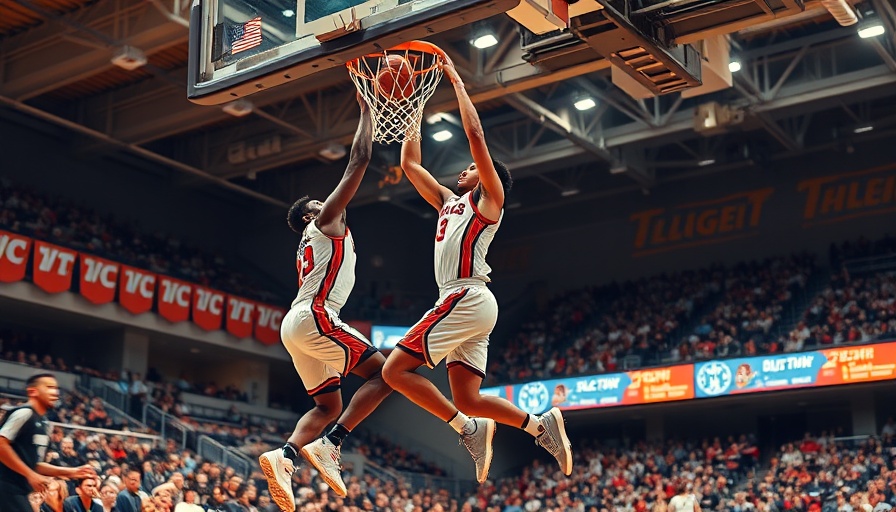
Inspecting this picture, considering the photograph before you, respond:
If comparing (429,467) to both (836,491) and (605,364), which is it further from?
(836,491)

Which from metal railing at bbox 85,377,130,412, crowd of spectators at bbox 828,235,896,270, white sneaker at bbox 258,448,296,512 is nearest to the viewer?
white sneaker at bbox 258,448,296,512

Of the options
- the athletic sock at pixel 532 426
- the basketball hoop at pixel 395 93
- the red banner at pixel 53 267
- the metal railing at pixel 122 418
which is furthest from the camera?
the red banner at pixel 53 267

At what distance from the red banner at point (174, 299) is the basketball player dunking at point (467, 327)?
19.7 metres

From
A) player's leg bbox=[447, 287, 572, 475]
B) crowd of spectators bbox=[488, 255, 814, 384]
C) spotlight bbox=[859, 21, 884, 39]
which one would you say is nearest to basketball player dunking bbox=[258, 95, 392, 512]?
player's leg bbox=[447, 287, 572, 475]

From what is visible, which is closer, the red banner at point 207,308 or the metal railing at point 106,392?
the metal railing at point 106,392

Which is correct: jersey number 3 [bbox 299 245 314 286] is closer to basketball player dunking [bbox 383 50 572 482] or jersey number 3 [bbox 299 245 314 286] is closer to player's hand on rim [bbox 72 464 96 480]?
basketball player dunking [bbox 383 50 572 482]

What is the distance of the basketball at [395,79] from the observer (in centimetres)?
812

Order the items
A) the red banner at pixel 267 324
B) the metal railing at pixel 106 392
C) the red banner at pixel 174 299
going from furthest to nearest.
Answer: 1. the red banner at pixel 267 324
2. the red banner at pixel 174 299
3. the metal railing at pixel 106 392

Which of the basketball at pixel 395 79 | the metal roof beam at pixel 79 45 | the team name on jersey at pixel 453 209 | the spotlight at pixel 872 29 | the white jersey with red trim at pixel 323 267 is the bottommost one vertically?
the white jersey with red trim at pixel 323 267

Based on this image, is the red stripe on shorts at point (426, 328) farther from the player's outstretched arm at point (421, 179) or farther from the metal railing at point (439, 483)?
the metal railing at point (439, 483)

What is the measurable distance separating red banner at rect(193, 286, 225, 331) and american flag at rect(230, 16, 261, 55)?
19.4 metres

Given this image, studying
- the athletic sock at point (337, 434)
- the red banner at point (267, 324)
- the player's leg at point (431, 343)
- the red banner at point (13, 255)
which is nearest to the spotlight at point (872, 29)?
the player's leg at point (431, 343)

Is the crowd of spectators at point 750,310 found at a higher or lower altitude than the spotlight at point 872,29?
lower

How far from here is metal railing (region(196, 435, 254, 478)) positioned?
23.2 metres
